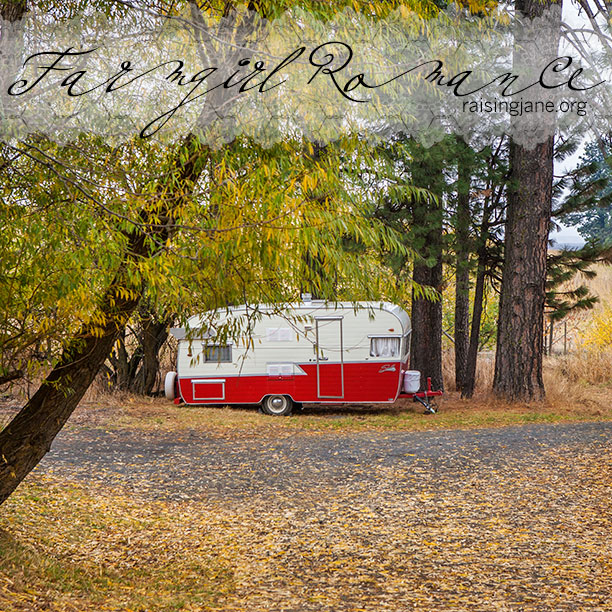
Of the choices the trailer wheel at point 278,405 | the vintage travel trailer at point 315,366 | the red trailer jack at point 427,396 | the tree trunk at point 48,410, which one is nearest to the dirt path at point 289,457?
the tree trunk at point 48,410

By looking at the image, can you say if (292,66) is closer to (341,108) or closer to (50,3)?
(341,108)

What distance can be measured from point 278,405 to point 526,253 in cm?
529

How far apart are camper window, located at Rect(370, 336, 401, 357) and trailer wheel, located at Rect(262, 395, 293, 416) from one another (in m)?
1.80

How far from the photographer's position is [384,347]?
508 inches

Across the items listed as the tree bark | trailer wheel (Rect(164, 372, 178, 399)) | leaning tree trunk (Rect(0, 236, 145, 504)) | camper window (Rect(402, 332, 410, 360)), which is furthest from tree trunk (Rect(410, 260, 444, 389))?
leaning tree trunk (Rect(0, 236, 145, 504))

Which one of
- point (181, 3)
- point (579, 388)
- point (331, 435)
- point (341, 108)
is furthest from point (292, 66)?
point (579, 388)

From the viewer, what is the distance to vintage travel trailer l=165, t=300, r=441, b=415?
1288cm

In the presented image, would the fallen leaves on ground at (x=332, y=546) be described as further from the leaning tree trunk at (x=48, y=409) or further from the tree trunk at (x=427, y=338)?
the tree trunk at (x=427, y=338)

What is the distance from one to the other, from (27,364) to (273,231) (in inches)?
69.7

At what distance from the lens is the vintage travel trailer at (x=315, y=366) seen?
12.9 metres

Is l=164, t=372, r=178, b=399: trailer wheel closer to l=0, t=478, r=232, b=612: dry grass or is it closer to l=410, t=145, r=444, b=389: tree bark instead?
l=410, t=145, r=444, b=389: tree bark

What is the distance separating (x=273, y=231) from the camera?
3.53 meters

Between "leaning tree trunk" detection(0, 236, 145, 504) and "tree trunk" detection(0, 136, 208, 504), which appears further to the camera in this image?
"leaning tree trunk" detection(0, 236, 145, 504)

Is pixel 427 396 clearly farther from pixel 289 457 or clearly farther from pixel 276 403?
pixel 289 457
